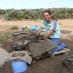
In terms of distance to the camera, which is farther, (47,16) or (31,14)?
(31,14)

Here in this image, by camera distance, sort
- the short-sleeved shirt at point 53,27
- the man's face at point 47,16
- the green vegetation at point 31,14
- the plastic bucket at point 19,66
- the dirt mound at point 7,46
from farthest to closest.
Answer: the green vegetation at point 31,14, the dirt mound at point 7,46, the short-sleeved shirt at point 53,27, the man's face at point 47,16, the plastic bucket at point 19,66

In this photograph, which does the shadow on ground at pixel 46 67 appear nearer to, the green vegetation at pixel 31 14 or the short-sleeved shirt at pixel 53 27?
the short-sleeved shirt at pixel 53 27

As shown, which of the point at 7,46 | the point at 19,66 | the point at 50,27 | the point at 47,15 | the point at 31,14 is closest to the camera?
the point at 19,66

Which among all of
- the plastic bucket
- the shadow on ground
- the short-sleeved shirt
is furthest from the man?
the plastic bucket

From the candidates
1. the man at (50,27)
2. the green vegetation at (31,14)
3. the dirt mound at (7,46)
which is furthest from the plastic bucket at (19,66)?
the green vegetation at (31,14)

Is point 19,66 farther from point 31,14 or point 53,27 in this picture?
point 31,14

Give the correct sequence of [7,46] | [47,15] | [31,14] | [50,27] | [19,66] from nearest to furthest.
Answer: [19,66] < [47,15] < [50,27] < [7,46] < [31,14]

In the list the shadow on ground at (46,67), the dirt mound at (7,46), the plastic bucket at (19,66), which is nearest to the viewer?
the plastic bucket at (19,66)

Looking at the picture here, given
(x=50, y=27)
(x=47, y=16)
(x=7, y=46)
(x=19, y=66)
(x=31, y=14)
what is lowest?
(x=31, y=14)

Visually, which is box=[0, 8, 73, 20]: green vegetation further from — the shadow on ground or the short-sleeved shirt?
the shadow on ground

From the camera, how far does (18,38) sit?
4703 mm

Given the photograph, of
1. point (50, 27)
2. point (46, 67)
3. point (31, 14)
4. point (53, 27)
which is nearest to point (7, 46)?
point (50, 27)

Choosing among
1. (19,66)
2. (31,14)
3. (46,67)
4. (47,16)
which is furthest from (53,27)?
(31,14)

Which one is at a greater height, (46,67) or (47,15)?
(47,15)
